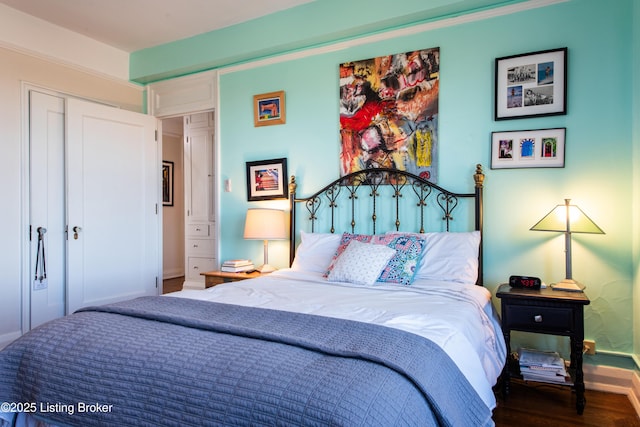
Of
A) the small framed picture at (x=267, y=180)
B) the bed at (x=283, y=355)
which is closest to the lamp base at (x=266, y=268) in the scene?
the small framed picture at (x=267, y=180)

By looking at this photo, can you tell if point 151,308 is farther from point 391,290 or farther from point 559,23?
point 559,23

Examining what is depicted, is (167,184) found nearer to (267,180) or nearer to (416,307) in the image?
(267,180)

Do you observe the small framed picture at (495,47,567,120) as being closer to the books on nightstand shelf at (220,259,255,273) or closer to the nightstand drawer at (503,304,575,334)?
the nightstand drawer at (503,304,575,334)

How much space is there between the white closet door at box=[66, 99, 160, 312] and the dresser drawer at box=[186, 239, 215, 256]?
0.87 metres

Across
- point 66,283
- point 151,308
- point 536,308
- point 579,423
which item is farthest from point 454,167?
point 66,283

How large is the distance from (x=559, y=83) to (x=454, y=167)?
812 mm

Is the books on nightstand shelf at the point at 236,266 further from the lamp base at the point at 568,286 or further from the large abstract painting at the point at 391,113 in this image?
the lamp base at the point at 568,286

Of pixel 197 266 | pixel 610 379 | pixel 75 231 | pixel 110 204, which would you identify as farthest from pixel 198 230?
pixel 610 379

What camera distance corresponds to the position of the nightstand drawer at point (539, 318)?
2.21 meters

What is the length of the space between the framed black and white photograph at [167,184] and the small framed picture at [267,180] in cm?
326

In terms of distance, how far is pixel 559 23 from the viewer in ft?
8.51

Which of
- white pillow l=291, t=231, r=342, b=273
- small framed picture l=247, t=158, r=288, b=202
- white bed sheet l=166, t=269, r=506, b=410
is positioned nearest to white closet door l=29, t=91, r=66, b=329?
small framed picture l=247, t=158, r=288, b=202

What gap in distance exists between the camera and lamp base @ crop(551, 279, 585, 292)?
2324 millimetres

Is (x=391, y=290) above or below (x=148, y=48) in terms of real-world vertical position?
below
